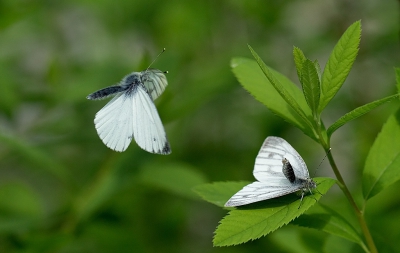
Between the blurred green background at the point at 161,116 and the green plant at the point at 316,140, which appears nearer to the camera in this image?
the green plant at the point at 316,140

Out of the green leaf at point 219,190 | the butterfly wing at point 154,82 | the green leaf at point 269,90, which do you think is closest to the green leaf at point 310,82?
the green leaf at point 269,90

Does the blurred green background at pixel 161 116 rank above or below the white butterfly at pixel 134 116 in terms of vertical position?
above

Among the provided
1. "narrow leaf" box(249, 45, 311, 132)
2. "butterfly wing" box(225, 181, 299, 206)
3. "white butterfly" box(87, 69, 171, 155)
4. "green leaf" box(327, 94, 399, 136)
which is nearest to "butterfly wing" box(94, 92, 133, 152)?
"white butterfly" box(87, 69, 171, 155)

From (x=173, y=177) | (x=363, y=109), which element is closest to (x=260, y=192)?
(x=363, y=109)

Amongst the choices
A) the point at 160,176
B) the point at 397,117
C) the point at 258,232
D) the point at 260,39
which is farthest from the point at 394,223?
the point at 260,39

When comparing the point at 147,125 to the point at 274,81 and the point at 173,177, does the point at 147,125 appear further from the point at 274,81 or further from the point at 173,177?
the point at 173,177

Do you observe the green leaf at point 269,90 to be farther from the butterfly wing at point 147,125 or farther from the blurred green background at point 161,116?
the blurred green background at point 161,116

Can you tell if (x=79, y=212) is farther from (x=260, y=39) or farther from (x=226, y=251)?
(x=260, y=39)
